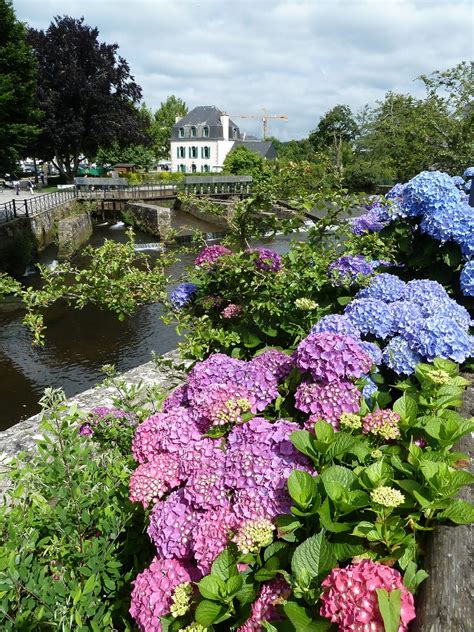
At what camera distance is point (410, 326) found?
2170 millimetres

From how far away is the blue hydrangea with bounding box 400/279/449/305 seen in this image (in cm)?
237

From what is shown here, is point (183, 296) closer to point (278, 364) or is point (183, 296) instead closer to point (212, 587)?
point (278, 364)

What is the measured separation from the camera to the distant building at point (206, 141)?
196 feet

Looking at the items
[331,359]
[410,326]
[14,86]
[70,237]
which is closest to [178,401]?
[331,359]

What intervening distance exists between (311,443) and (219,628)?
0.61m

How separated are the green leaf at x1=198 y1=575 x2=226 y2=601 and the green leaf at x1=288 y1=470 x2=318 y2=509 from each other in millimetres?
297

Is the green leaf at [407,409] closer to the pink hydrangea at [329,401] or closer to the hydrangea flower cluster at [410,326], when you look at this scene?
the pink hydrangea at [329,401]

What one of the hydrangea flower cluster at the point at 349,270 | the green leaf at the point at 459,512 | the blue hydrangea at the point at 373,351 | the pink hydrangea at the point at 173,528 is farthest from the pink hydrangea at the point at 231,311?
the green leaf at the point at 459,512

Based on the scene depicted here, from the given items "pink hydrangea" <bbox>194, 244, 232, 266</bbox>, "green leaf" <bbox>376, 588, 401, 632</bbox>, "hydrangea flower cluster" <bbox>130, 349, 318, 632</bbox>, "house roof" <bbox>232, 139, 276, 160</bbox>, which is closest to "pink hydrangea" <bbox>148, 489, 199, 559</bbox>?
"hydrangea flower cluster" <bbox>130, 349, 318, 632</bbox>

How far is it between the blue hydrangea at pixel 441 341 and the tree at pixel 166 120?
78262 millimetres

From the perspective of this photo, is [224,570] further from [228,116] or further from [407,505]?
[228,116]

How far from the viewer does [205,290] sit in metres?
3.48

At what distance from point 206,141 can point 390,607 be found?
64.0 meters

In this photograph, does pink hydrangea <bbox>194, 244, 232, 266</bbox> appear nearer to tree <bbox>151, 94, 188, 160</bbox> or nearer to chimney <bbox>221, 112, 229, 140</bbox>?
chimney <bbox>221, 112, 229, 140</bbox>
